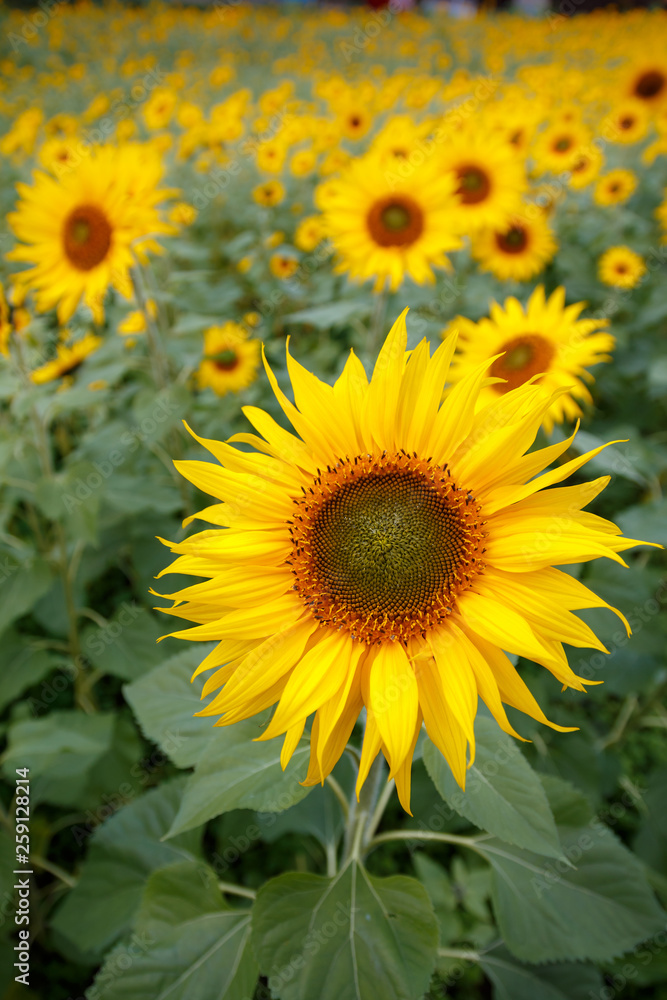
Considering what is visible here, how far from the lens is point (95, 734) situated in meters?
2.22

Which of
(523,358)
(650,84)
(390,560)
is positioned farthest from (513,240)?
(390,560)

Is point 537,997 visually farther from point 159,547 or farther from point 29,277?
point 29,277

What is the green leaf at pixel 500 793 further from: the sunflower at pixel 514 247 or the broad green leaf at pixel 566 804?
the sunflower at pixel 514 247

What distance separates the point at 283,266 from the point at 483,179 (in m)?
1.70

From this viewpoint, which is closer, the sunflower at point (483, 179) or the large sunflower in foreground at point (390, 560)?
the large sunflower in foreground at point (390, 560)

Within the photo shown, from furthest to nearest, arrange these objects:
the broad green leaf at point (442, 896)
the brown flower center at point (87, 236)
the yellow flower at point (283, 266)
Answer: the yellow flower at point (283, 266) < the brown flower center at point (87, 236) < the broad green leaf at point (442, 896)

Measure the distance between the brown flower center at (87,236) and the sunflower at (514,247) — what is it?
8.15 ft

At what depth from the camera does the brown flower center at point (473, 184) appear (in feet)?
12.8

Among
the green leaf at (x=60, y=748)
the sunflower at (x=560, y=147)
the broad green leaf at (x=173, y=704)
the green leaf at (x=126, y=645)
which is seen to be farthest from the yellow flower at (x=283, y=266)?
the broad green leaf at (x=173, y=704)

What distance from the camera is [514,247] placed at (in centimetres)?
415

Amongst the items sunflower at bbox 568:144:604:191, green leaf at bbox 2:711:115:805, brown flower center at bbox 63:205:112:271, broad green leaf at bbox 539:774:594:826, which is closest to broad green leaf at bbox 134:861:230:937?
green leaf at bbox 2:711:115:805

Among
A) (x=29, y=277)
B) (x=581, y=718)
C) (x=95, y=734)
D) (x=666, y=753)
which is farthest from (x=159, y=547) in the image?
(x=666, y=753)

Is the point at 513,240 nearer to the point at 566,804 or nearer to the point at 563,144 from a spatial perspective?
the point at 563,144

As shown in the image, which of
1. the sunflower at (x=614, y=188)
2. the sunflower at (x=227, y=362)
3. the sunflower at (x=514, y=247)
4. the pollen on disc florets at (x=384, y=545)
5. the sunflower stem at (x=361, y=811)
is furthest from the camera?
the sunflower at (x=614, y=188)
